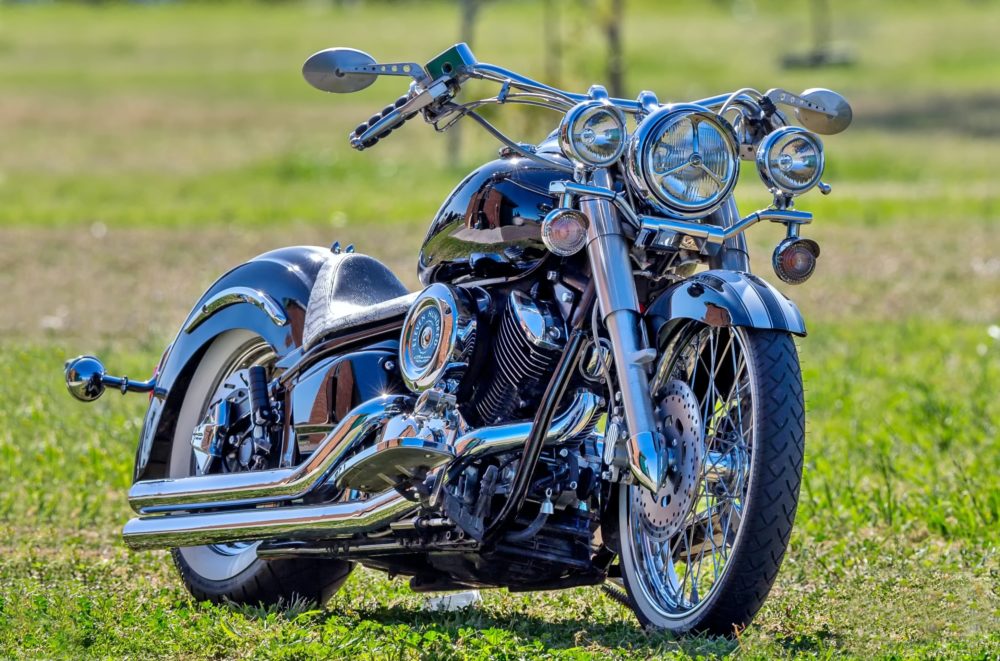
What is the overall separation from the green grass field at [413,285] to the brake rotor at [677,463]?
0.36 meters

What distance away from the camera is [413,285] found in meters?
14.1

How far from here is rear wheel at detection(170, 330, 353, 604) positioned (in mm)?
6121

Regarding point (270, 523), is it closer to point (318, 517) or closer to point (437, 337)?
point (318, 517)

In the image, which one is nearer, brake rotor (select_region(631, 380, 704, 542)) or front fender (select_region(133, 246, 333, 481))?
brake rotor (select_region(631, 380, 704, 542))

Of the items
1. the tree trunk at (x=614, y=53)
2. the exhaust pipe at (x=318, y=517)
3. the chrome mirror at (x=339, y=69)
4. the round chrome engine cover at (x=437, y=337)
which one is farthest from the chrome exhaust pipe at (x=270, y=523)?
the tree trunk at (x=614, y=53)

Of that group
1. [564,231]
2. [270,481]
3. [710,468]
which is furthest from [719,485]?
[270,481]

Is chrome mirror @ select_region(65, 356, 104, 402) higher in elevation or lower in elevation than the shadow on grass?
higher

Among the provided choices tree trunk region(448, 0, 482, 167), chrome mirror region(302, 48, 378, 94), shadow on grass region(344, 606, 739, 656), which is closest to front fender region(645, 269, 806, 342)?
shadow on grass region(344, 606, 739, 656)

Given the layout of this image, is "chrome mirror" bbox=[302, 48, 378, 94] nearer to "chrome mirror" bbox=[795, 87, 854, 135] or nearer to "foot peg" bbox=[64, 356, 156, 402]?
"chrome mirror" bbox=[795, 87, 854, 135]

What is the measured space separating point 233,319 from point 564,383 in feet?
6.16

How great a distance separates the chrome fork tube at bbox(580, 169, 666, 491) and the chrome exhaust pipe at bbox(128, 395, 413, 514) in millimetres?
898

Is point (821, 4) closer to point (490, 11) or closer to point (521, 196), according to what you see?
point (490, 11)

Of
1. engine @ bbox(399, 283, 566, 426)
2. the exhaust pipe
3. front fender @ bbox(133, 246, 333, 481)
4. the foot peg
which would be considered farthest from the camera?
the foot peg

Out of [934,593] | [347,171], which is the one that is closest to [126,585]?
[934,593]
